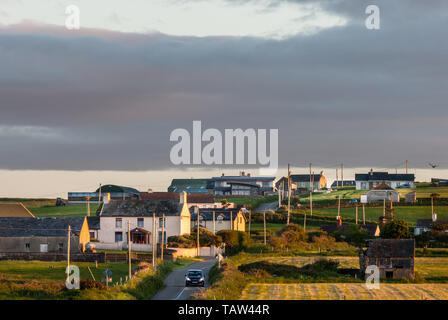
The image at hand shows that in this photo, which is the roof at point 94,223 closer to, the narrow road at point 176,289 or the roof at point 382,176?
the narrow road at point 176,289

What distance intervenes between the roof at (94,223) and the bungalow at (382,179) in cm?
9614

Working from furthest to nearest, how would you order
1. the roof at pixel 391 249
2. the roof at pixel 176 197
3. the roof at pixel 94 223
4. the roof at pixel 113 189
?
the roof at pixel 113 189 < the roof at pixel 176 197 < the roof at pixel 94 223 < the roof at pixel 391 249

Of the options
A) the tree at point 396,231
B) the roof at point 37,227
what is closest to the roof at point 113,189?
the roof at point 37,227

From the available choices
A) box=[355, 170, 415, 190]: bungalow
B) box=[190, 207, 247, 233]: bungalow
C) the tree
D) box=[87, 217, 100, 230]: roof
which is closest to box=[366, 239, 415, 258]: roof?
the tree

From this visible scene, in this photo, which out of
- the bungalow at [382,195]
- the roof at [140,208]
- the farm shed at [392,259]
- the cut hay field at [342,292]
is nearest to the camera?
the cut hay field at [342,292]

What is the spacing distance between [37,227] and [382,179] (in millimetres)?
114674

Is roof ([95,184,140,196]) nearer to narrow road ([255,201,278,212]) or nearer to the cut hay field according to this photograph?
narrow road ([255,201,278,212])

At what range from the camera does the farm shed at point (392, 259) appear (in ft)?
259

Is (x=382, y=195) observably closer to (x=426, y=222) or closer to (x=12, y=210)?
(x=426, y=222)

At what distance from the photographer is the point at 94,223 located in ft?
366

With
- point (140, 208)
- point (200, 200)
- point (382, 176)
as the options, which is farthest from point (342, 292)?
point (382, 176)
